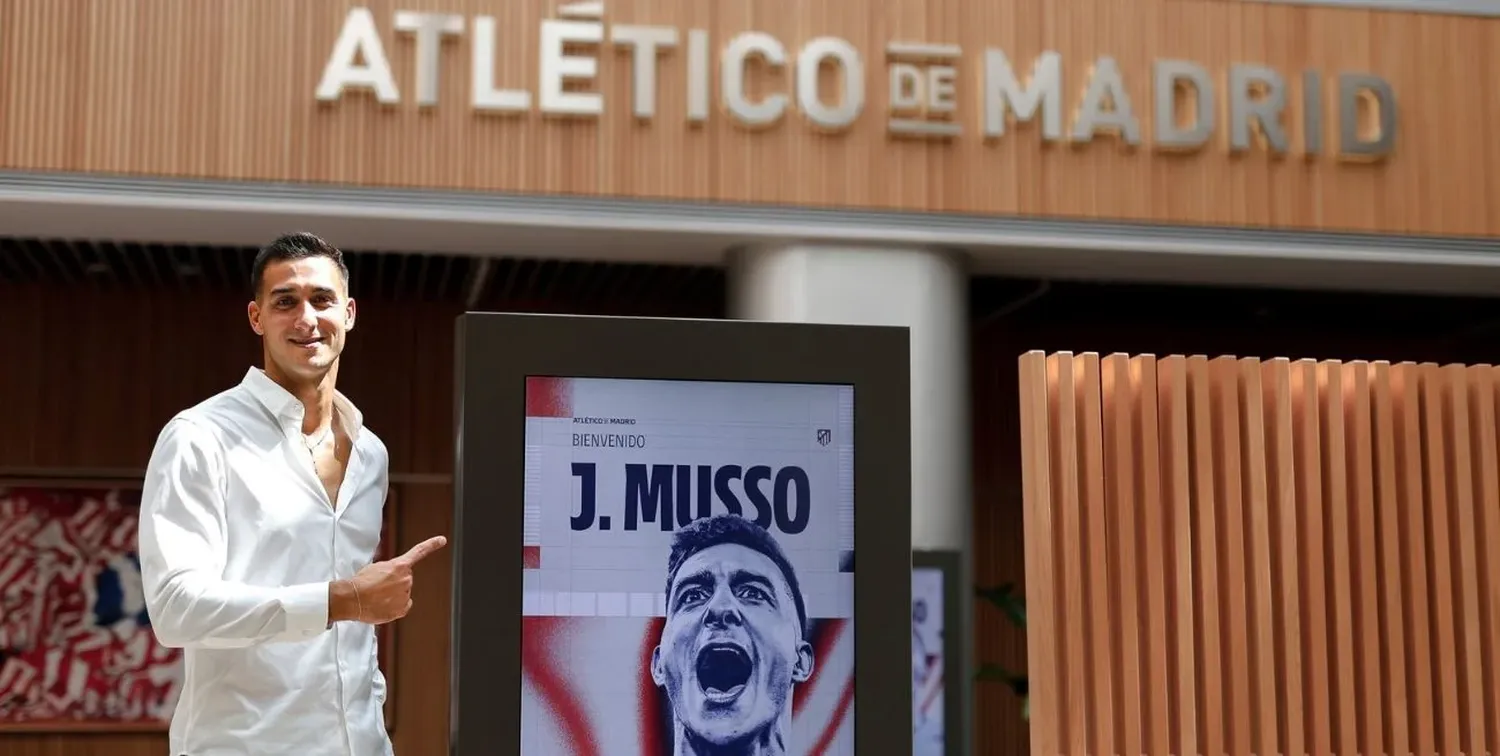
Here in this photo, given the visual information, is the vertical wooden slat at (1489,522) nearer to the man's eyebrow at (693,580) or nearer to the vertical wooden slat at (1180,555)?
the vertical wooden slat at (1180,555)

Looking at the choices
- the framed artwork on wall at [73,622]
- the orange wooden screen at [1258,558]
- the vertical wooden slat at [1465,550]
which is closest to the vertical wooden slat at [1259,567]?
the orange wooden screen at [1258,558]

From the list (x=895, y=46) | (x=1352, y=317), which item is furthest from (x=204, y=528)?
(x=1352, y=317)

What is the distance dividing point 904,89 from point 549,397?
4.80 meters

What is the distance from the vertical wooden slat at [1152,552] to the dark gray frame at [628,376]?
6.74 ft

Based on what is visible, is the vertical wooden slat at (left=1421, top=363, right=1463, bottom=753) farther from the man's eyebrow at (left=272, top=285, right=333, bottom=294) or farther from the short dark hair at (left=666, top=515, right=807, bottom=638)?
the man's eyebrow at (left=272, top=285, right=333, bottom=294)

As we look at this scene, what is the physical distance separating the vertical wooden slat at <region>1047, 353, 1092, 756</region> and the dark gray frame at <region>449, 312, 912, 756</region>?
1.85 m

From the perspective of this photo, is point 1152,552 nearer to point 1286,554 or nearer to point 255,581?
point 1286,554

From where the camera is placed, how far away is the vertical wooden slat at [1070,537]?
4250mm

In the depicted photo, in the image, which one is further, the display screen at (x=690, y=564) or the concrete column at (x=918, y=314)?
the concrete column at (x=918, y=314)

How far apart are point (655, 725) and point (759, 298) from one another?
459cm

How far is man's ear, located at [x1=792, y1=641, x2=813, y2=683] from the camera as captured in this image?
243cm

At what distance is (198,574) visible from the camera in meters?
2.09

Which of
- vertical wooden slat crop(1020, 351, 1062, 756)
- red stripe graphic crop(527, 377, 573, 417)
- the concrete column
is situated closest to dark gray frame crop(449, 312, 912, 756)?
red stripe graphic crop(527, 377, 573, 417)

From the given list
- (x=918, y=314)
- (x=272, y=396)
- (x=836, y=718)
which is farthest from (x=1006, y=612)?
(x=272, y=396)
